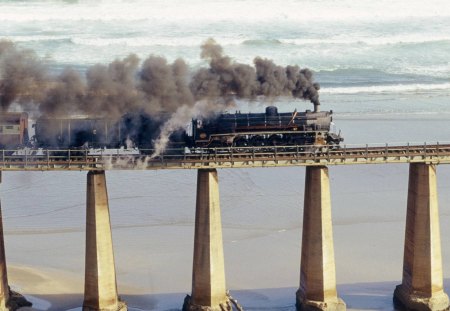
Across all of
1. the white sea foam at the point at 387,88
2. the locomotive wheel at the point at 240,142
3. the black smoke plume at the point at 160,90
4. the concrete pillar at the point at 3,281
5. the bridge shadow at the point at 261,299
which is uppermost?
the white sea foam at the point at 387,88

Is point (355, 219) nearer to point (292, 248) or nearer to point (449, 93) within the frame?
point (292, 248)

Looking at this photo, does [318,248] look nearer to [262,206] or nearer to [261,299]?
[261,299]

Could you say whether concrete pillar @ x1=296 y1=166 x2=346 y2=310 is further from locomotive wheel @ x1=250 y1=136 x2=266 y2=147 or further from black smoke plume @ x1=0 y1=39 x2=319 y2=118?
black smoke plume @ x1=0 y1=39 x2=319 y2=118

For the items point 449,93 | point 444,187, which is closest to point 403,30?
point 449,93

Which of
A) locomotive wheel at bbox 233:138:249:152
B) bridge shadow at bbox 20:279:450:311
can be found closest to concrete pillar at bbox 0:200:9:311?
bridge shadow at bbox 20:279:450:311

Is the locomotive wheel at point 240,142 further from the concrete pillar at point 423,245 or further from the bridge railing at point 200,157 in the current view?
the concrete pillar at point 423,245

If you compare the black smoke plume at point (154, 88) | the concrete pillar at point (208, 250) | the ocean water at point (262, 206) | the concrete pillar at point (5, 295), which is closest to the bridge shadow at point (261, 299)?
the ocean water at point (262, 206)

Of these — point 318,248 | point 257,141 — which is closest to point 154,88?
point 257,141
